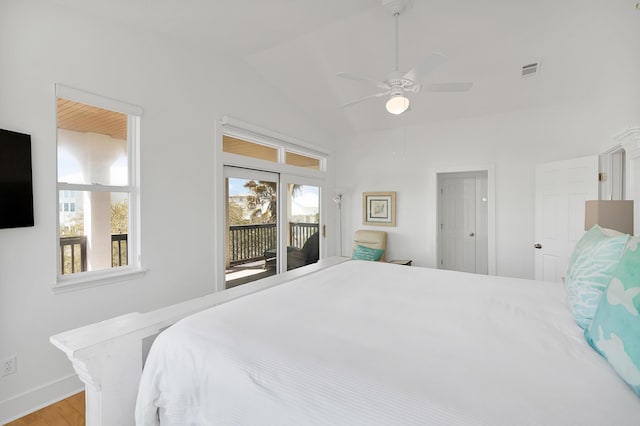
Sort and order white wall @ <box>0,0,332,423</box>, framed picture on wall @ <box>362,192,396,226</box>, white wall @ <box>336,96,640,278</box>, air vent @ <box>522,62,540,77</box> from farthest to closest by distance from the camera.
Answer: framed picture on wall @ <box>362,192,396,226</box>
white wall @ <box>336,96,640,278</box>
air vent @ <box>522,62,540,77</box>
white wall @ <box>0,0,332,423</box>

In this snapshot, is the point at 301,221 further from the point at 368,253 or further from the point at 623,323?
the point at 623,323

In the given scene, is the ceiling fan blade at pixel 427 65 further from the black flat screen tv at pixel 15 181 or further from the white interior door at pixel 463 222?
the white interior door at pixel 463 222

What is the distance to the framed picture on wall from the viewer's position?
4953 millimetres

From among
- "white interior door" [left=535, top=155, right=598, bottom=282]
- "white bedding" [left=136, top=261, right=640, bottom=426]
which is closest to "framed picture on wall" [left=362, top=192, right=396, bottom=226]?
"white interior door" [left=535, top=155, right=598, bottom=282]

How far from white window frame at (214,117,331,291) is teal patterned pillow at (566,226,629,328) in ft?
9.76

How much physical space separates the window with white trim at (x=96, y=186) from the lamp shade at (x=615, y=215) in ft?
12.5

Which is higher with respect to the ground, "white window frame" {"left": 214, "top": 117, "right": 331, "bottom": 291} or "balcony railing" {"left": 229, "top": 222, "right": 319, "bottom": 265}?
"white window frame" {"left": 214, "top": 117, "right": 331, "bottom": 291}

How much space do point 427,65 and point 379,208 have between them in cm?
319

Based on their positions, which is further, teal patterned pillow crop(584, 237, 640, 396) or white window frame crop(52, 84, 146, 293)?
white window frame crop(52, 84, 146, 293)

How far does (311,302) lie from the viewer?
4.88 ft

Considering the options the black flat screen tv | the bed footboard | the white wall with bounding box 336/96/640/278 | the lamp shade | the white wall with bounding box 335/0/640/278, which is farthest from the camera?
the white wall with bounding box 336/96/640/278

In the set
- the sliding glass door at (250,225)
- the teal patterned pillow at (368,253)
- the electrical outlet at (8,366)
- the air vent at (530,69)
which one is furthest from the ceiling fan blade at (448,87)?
the electrical outlet at (8,366)

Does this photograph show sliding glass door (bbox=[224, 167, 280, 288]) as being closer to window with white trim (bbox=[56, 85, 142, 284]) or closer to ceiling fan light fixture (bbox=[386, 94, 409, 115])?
window with white trim (bbox=[56, 85, 142, 284])

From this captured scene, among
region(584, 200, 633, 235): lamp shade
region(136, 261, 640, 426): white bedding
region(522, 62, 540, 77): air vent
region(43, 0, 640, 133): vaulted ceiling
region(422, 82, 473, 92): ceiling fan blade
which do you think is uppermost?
region(43, 0, 640, 133): vaulted ceiling
